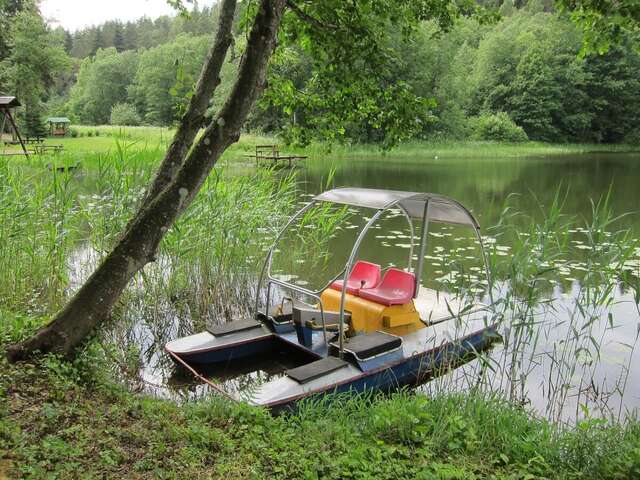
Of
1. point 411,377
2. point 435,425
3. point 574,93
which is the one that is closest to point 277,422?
point 435,425

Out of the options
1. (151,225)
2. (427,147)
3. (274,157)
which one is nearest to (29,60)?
(274,157)

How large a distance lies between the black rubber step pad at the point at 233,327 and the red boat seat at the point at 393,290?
4.22 ft

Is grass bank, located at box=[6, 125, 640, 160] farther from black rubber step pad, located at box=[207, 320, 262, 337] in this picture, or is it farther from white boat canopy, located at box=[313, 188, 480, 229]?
black rubber step pad, located at box=[207, 320, 262, 337]

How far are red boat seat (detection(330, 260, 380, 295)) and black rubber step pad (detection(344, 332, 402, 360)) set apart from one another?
1.01 m

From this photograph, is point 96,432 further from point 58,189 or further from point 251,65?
point 58,189

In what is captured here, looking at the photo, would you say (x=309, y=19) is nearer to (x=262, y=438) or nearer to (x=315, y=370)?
(x=315, y=370)

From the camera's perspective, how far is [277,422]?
366 cm

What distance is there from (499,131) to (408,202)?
3922cm

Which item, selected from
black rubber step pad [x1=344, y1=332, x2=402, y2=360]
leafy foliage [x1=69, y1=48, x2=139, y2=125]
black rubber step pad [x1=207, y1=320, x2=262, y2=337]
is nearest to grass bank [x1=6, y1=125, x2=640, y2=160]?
black rubber step pad [x1=207, y1=320, x2=262, y2=337]

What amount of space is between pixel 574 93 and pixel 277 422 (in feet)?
170

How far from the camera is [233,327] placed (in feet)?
19.3

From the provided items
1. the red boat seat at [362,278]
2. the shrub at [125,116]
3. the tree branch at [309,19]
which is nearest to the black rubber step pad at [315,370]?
the red boat seat at [362,278]

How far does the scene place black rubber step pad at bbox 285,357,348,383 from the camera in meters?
4.75

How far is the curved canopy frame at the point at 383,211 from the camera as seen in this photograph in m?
5.48
